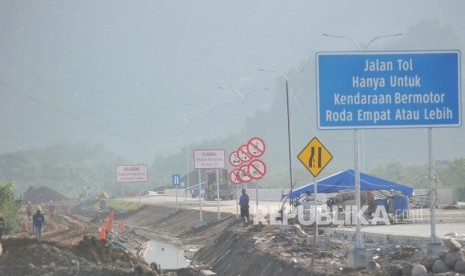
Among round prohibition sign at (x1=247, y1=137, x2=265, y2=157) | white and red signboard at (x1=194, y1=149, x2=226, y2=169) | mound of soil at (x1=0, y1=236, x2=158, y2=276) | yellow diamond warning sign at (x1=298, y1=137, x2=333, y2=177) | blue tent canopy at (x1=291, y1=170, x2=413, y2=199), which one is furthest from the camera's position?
white and red signboard at (x1=194, y1=149, x2=226, y2=169)

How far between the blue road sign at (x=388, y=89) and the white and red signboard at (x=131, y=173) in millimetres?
69502

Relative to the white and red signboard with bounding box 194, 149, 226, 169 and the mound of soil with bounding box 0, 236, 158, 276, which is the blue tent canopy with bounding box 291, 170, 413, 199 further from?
the mound of soil with bounding box 0, 236, 158, 276

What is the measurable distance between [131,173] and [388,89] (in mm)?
70300

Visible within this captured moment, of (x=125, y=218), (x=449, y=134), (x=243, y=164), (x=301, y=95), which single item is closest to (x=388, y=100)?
(x=243, y=164)

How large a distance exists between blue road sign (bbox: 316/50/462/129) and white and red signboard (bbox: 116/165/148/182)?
228 ft

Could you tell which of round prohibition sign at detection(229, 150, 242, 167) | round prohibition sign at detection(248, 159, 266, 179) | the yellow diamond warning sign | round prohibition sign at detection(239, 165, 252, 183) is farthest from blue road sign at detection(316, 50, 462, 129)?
round prohibition sign at detection(229, 150, 242, 167)

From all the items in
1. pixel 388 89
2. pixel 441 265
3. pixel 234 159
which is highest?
pixel 388 89

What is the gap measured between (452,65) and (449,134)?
144m

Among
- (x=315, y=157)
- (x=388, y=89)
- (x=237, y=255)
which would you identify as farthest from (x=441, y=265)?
(x=237, y=255)

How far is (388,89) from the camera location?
19.1m

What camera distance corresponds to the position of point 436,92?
760 inches

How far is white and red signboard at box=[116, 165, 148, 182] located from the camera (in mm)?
87500

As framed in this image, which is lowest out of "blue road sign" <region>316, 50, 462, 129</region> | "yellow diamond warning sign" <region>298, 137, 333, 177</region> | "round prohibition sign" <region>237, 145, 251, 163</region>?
"yellow diamond warning sign" <region>298, 137, 333, 177</region>

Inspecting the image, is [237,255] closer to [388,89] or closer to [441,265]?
[388,89]
